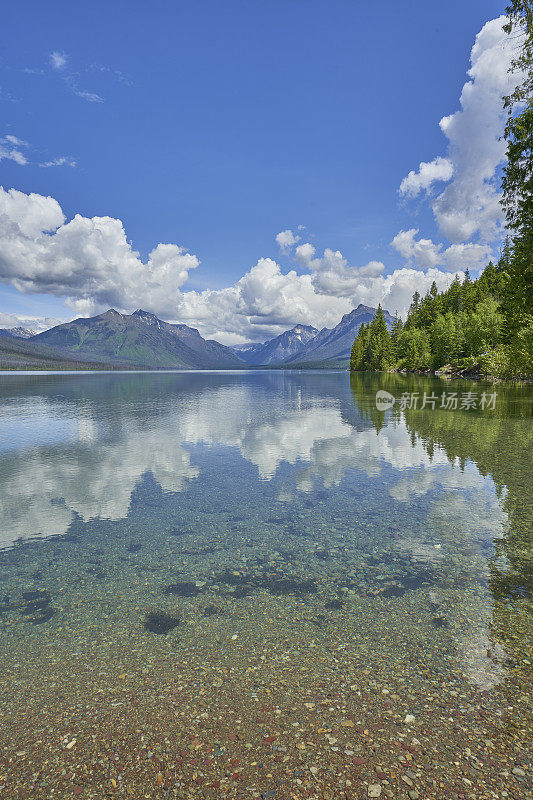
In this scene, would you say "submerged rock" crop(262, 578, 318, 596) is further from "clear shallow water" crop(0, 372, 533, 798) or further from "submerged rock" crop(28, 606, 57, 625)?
"submerged rock" crop(28, 606, 57, 625)

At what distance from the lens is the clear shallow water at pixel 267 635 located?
19.5 ft

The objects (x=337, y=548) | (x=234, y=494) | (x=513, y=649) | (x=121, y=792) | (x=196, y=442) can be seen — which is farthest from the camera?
(x=196, y=442)

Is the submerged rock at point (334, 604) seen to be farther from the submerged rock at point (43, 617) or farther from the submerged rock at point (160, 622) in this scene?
the submerged rock at point (43, 617)

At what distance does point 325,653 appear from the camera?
8.36 meters

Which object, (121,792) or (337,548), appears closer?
(121,792)

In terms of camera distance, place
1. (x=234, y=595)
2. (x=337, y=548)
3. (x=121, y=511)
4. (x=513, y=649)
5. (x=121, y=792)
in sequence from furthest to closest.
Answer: (x=121, y=511) < (x=337, y=548) < (x=234, y=595) < (x=513, y=649) < (x=121, y=792)

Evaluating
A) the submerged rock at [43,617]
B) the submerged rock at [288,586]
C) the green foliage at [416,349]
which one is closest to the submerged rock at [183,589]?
the submerged rock at [288,586]

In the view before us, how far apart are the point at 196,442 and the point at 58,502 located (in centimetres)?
1441

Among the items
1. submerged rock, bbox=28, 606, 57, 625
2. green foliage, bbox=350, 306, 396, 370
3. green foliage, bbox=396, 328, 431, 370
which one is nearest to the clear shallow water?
submerged rock, bbox=28, 606, 57, 625

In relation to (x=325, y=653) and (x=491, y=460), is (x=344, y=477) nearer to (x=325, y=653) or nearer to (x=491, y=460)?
(x=491, y=460)

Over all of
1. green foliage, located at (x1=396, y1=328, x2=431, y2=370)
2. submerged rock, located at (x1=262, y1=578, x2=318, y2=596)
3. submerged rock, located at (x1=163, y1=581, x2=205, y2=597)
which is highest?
green foliage, located at (x1=396, y1=328, x2=431, y2=370)

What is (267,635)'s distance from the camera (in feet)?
29.6

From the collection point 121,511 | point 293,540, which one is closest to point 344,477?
point 293,540

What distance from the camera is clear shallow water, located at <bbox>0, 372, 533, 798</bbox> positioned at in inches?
234
